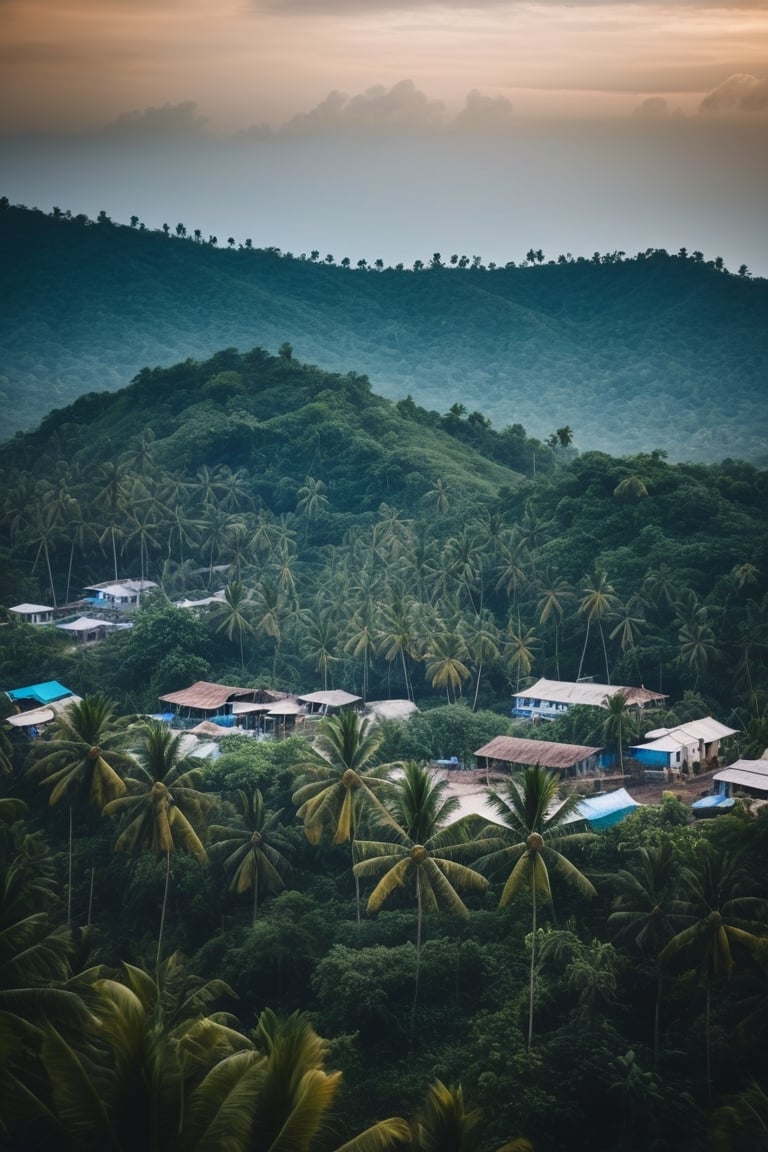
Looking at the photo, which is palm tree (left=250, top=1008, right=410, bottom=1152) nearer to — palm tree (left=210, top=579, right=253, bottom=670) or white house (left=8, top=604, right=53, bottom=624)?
palm tree (left=210, top=579, right=253, bottom=670)

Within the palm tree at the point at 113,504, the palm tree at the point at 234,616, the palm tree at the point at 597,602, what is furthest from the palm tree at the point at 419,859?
the palm tree at the point at 113,504

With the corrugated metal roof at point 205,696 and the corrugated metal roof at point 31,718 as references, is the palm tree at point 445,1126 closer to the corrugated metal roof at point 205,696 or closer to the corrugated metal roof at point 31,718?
the corrugated metal roof at point 31,718

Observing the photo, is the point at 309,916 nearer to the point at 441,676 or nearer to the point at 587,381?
the point at 441,676

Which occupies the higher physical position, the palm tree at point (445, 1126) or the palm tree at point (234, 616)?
the palm tree at point (445, 1126)

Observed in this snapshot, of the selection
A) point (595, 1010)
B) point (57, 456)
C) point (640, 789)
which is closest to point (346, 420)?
point (57, 456)

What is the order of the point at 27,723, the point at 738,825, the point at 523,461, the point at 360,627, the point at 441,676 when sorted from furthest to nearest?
the point at 523,461 < the point at 360,627 < the point at 441,676 < the point at 27,723 < the point at 738,825

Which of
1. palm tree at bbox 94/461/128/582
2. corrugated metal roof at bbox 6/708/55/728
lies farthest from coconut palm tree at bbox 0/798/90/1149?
palm tree at bbox 94/461/128/582
